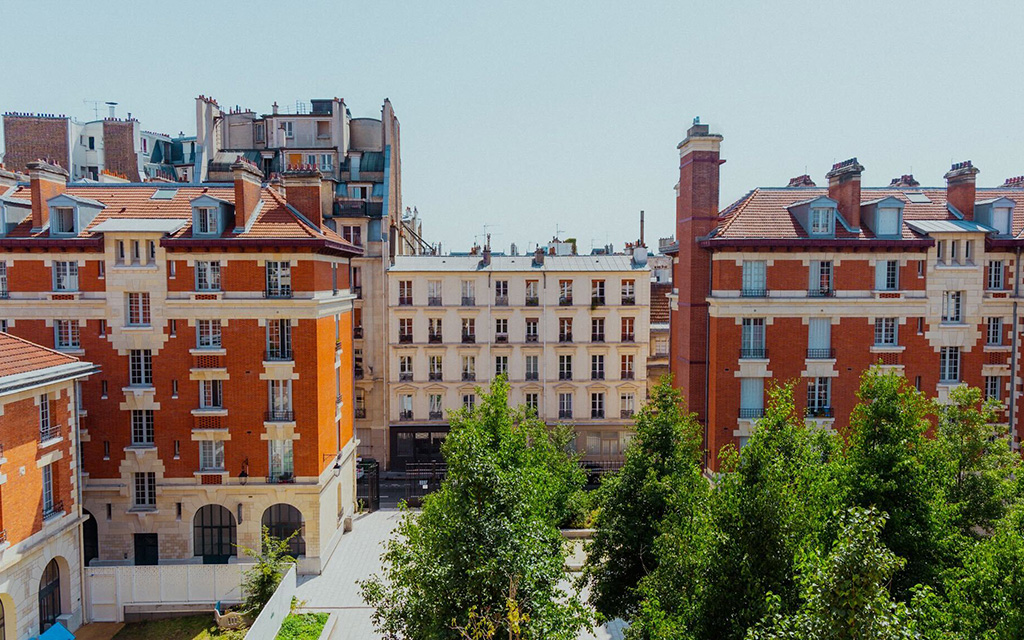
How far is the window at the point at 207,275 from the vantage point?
32.7m

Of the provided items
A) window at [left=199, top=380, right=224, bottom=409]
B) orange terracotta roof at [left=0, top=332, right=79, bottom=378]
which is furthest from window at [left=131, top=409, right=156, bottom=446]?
orange terracotta roof at [left=0, top=332, right=79, bottom=378]

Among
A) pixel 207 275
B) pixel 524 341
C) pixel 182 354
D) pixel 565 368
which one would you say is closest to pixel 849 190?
pixel 565 368

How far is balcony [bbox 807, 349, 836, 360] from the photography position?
33.1m

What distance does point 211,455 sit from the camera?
33.4m

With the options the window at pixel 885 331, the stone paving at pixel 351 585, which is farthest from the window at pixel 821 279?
the stone paving at pixel 351 585

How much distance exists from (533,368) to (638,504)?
27.5 metres

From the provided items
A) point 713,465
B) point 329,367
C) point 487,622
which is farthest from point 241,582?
point 713,465

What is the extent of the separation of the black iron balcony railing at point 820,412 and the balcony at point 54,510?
33.2 m

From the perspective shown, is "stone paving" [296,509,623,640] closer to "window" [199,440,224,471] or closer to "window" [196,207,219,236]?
"window" [199,440,224,471]

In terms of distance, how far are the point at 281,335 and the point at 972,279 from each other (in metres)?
33.8

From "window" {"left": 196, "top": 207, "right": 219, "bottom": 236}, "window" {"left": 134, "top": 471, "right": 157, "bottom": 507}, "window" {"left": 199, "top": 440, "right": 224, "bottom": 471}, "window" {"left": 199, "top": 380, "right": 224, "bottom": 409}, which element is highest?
"window" {"left": 196, "top": 207, "right": 219, "bottom": 236}

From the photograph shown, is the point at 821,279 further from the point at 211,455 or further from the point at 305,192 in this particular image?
the point at 211,455

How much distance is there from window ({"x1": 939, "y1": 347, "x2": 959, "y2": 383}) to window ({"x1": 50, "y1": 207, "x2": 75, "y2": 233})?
43.2 meters

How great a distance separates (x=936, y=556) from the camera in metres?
19.2
